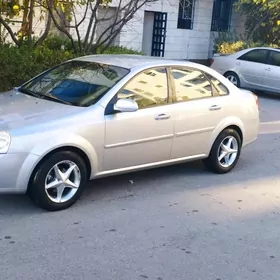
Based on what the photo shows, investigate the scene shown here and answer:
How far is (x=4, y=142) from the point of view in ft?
16.1

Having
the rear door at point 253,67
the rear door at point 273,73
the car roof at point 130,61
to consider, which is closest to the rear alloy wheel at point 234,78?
the rear door at point 253,67

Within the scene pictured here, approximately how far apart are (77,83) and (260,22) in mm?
16307

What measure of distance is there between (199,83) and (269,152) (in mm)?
2366

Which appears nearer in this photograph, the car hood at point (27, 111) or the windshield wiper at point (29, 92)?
the car hood at point (27, 111)

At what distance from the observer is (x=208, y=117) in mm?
6660

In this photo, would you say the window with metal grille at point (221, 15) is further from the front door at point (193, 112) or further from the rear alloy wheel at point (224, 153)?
the front door at point (193, 112)

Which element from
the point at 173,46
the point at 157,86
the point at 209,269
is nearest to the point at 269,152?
the point at 157,86

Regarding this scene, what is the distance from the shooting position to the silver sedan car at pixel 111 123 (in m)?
5.09

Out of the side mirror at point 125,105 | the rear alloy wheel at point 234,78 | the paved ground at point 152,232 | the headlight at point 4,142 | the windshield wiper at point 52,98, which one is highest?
the side mirror at point 125,105

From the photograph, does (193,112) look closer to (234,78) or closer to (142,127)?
(142,127)

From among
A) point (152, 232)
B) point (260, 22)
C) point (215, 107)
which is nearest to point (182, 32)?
point (260, 22)

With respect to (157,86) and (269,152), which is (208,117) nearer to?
(157,86)

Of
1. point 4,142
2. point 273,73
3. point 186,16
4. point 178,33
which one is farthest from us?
point 186,16

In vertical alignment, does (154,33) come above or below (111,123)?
below
